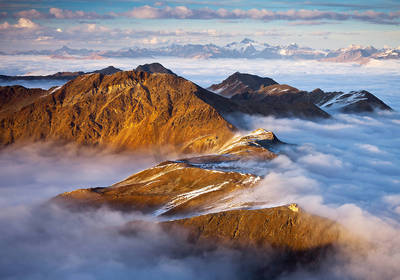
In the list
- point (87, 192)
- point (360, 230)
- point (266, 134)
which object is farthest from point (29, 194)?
point (360, 230)

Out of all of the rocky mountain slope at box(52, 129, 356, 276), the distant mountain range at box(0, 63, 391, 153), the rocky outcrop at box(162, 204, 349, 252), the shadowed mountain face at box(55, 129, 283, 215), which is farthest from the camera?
the distant mountain range at box(0, 63, 391, 153)

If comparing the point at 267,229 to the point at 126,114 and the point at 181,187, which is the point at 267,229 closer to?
the point at 181,187

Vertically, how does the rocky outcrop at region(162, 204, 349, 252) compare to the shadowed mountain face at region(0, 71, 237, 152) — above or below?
below

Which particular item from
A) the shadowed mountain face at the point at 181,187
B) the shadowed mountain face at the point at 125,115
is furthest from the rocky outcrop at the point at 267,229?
the shadowed mountain face at the point at 125,115

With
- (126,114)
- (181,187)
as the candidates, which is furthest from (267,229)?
(126,114)

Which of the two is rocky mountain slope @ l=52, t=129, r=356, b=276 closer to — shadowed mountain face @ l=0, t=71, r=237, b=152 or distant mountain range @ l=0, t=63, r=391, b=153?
shadowed mountain face @ l=0, t=71, r=237, b=152

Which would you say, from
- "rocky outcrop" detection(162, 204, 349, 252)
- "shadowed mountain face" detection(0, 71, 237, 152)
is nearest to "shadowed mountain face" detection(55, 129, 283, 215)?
"rocky outcrop" detection(162, 204, 349, 252)
